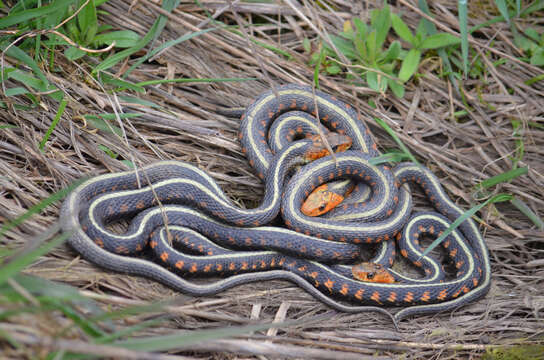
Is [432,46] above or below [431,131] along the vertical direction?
above

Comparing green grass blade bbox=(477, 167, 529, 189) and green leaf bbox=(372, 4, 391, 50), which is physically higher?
green leaf bbox=(372, 4, 391, 50)

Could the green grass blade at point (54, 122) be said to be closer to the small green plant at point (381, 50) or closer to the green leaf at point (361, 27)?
the small green plant at point (381, 50)

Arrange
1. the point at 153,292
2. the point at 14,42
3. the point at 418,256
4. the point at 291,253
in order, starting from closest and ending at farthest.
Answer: the point at 153,292 < the point at 14,42 < the point at 291,253 < the point at 418,256

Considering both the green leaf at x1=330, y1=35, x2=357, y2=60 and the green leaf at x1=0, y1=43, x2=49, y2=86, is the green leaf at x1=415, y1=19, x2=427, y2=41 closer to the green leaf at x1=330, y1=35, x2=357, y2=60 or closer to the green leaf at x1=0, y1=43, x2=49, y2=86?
the green leaf at x1=330, y1=35, x2=357, y2=60

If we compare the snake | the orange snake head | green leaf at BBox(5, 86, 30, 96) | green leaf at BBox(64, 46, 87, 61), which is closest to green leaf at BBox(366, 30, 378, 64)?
the snake

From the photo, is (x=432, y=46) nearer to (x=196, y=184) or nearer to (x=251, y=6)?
(x=251, y=6)

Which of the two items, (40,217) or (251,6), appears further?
(251,6)

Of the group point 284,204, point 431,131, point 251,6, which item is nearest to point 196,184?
point 284,204
